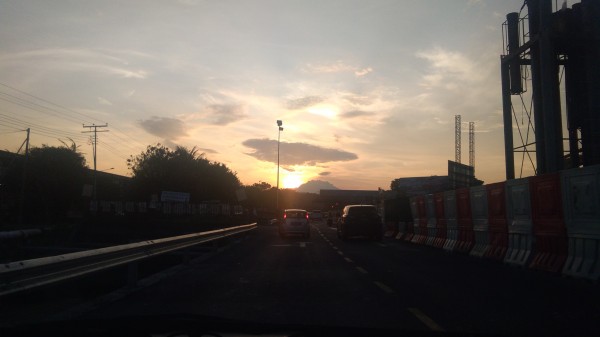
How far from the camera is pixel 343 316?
7195 millimetres

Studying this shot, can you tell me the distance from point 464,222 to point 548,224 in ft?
22.6

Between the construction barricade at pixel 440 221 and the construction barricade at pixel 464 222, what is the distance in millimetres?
1862

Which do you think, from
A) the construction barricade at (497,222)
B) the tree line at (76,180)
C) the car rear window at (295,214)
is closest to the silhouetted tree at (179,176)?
the tree line at (76,180)

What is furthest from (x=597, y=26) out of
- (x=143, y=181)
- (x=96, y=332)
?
(x=143, y=181)

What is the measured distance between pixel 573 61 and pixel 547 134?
4553mm

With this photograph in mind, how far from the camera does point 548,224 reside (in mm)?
13656

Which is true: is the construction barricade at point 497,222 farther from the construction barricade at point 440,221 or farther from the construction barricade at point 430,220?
the construction barricade at point 430,220

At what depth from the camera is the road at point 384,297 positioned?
6.93 m

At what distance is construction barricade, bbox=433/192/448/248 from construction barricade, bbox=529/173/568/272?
28.2 feet

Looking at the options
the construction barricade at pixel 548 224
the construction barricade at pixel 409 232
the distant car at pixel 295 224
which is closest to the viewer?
the construction barricade at pixel 548 224

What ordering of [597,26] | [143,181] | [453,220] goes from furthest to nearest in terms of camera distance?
[143,181], [597,26], [453,220]

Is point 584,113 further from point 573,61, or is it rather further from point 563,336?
point 563,336

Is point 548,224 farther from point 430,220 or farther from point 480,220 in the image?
point 430,220

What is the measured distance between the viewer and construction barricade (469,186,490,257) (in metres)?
18.0
